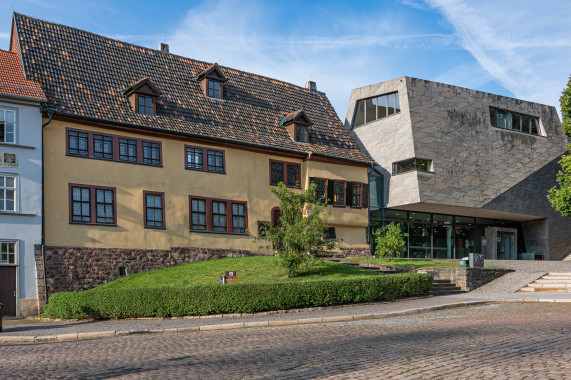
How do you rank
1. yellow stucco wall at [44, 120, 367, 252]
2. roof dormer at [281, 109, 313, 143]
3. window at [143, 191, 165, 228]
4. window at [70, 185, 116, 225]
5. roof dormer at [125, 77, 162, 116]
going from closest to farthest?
yellow stucco wall at [44, 120, 367, 252]
window at [70, 185, 116, 225]
window at [143, 191, 165, 228]
roof dormer at [125, 77, 162, 116]
roof dormer at [281, 109, 313, 143]

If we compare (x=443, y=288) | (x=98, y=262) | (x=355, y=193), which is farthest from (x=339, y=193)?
(x=98, y=262)

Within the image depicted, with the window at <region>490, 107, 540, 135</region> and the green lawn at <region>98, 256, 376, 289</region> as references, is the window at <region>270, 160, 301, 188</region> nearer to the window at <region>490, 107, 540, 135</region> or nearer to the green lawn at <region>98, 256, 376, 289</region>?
the green lawn at <region>98, 256, 376, 289</region>

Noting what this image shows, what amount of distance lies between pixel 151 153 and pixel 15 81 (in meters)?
6.55

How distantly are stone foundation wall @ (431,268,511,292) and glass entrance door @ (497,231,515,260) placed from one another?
66.6ft

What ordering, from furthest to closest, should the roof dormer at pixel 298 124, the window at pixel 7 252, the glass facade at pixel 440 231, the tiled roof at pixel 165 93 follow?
the glass facade at pixel 440 231, the roof dormer at pixel 298 124, the tiled roof at pixel 165 93, the window at pixel 7 252

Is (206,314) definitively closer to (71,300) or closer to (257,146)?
(71,300)

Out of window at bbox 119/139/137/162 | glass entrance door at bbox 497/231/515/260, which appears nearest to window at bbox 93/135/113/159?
window at bbox 119/139/137/162

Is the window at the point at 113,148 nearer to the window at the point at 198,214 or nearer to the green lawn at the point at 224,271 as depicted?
the window at the point at 198,214

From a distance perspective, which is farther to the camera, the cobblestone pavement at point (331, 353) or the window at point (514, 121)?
the window at point (514, 121)

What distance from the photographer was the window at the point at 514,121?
142 feet

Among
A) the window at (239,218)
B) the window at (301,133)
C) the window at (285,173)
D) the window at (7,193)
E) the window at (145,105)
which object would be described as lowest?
the window at (239,218)

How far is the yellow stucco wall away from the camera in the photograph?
26.8 m

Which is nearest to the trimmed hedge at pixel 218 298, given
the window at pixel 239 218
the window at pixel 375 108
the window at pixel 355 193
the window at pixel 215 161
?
the window at pixel 239 218

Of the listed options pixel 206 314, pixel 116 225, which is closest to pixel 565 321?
pixel 206 314
